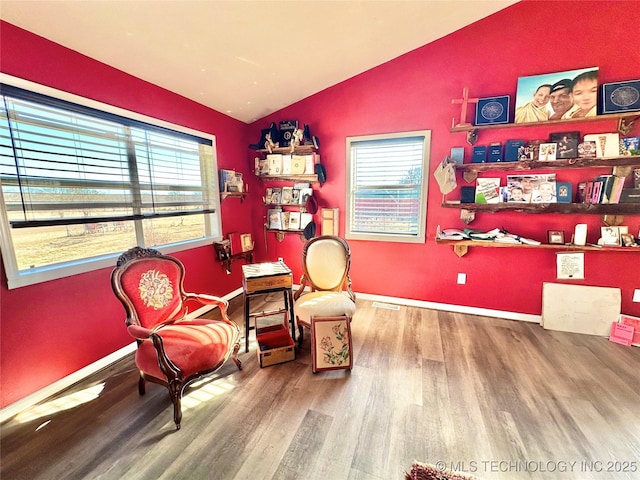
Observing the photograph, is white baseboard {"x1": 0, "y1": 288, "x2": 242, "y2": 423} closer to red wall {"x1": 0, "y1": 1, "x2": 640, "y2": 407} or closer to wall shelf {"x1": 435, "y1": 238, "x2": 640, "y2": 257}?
red wall {"x1": 0, "y1": 1, "x2": 640, "y2": 407}

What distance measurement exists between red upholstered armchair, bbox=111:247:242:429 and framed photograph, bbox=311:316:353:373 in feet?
2.01

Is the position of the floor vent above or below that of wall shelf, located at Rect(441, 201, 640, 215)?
below

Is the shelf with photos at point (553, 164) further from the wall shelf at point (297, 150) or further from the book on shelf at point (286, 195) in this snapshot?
the book on shelf at point (286, 195)

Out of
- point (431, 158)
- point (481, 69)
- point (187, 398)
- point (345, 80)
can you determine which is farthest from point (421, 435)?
point (345, 80)

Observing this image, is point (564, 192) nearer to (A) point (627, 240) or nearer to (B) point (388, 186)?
(A) point (627, 240)

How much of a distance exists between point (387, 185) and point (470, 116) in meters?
1.04

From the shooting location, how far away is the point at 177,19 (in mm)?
1656

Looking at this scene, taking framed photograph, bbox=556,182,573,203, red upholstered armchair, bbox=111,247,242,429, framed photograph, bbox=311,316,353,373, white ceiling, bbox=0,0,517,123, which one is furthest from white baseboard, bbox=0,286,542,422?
white ceiling, bbox=0,0,517,123

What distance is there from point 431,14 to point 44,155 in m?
3.15

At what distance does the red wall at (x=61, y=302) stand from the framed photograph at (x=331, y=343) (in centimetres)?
167

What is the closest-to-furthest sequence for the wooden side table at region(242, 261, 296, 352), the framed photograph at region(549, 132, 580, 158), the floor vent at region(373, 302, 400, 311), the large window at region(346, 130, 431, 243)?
the wooden side table at region(242, 261, 296, 352) → the framed photograph at region(549, 132, 580, 158) → the large window at region(346, 130, 431, 243) → the floor vent at region(373, 302, 400, 311)

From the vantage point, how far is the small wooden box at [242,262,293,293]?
2086mm

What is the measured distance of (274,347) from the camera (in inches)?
83.2

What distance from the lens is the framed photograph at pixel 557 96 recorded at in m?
2.20
